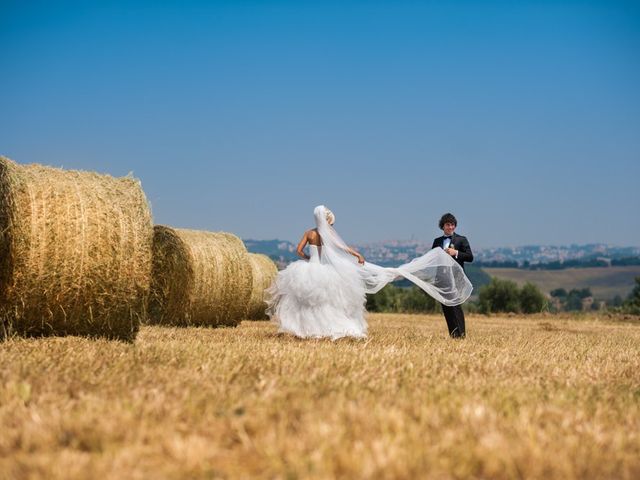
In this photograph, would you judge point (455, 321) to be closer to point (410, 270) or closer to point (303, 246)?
point (410, 270)

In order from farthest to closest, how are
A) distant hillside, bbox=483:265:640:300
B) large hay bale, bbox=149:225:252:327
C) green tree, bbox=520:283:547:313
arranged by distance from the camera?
distant hillside, bbox=483:265:640:300
green tree, bbox=520:283:547:313
large hay bale, bbox=149:225:252:327

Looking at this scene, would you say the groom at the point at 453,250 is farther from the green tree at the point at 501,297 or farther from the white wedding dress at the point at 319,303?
the green tree at the point at 501,297

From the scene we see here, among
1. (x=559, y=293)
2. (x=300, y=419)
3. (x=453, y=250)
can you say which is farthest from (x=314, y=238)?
(x=559, y=293)

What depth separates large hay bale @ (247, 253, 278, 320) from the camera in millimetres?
20344

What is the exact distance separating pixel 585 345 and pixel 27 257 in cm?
784

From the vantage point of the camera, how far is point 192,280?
14.9 metres

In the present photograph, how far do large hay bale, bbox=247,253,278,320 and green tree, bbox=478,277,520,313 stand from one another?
18.6 metres

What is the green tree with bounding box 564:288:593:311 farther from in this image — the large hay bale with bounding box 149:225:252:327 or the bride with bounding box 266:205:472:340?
the bride with bounding box 266:205:472:340

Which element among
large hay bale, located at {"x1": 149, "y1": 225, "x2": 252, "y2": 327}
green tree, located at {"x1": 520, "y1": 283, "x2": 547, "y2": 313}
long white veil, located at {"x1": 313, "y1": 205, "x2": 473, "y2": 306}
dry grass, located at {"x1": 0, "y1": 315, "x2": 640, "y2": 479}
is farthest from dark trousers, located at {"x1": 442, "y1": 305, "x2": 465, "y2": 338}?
green tree, located at {"x1": 520, "y1": 283, "x2": 547, "y2": 313}

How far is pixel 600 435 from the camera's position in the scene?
467 cm

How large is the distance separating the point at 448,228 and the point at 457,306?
1282 mm

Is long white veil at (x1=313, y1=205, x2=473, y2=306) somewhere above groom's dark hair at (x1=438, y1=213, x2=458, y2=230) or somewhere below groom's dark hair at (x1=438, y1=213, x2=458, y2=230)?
below

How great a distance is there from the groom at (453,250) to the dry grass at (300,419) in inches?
217

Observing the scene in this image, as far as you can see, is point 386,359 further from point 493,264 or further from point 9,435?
point 493,264
